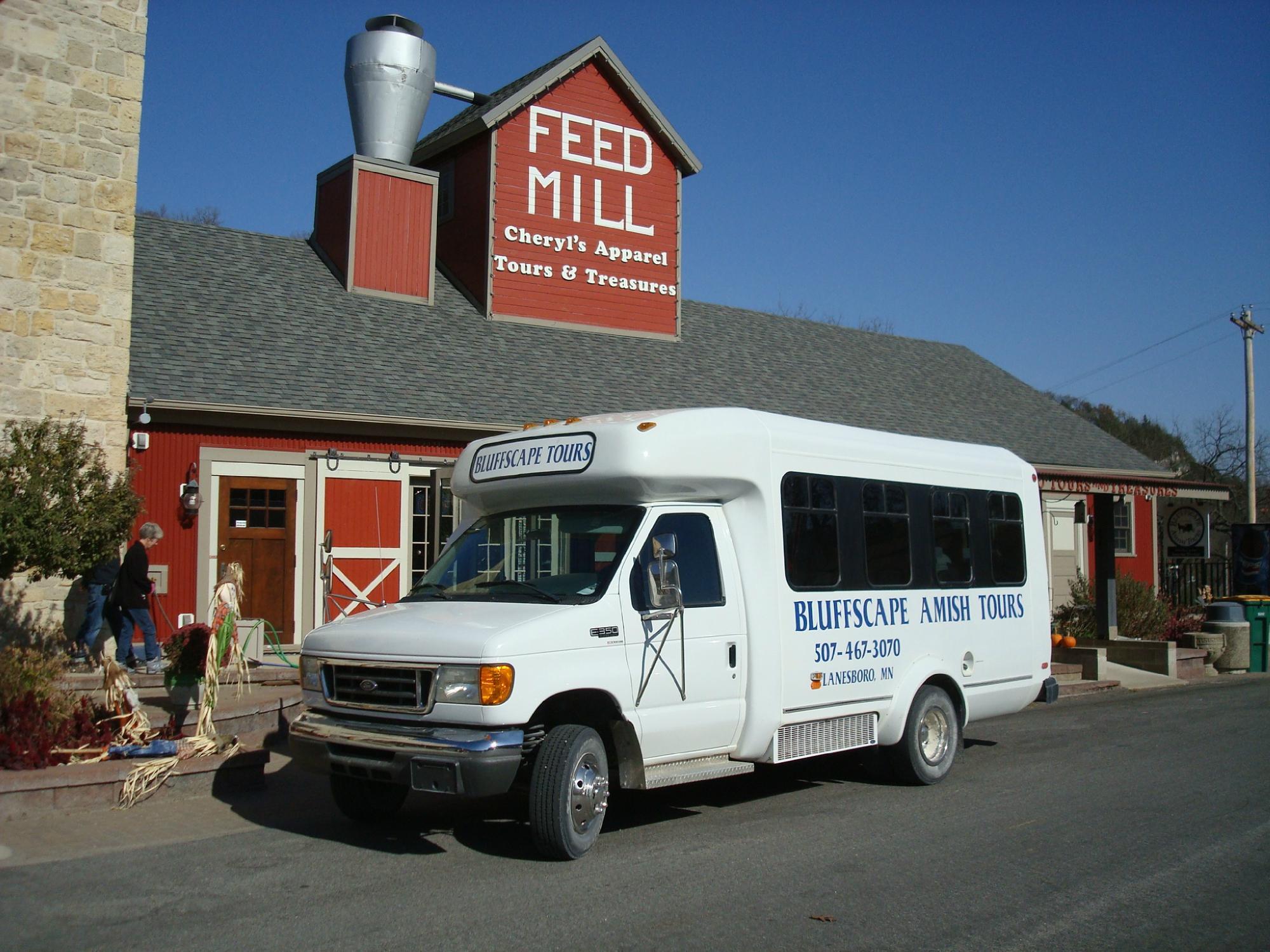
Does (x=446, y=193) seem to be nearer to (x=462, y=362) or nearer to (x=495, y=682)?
(x=462, y=362)

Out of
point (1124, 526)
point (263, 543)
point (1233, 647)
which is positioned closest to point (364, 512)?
point (263, 543)

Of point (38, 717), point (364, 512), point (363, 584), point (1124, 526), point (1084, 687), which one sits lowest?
point (1084, 687)

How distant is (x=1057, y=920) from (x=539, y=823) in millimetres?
2737

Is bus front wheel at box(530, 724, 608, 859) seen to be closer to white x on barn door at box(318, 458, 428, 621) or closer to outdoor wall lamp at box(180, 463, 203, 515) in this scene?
white x on barn door at box(318, 458, 428, 621)

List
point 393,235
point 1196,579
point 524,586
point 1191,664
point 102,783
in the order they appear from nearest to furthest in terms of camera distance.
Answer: point 524,586 → point 102,783 → point 393,235 → point 1191,664 → point 1196,579

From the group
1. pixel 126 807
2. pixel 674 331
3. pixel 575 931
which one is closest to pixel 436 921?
pixel 575 931

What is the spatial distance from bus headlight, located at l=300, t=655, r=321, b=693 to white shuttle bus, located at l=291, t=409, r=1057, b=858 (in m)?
0.02

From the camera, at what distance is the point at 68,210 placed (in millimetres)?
12383

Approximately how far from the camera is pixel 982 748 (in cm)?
1112

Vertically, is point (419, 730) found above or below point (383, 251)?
below

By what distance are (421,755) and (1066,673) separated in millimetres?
12969

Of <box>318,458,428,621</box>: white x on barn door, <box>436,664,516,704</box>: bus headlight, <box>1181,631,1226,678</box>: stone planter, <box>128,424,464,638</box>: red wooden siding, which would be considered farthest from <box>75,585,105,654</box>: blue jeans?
<box>1181,631,1226,678</box>: stone planter

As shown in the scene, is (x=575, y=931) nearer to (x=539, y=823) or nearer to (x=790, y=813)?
(x=539, y=823)

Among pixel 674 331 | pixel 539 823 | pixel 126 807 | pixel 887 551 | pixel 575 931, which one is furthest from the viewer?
pixel 674 331
